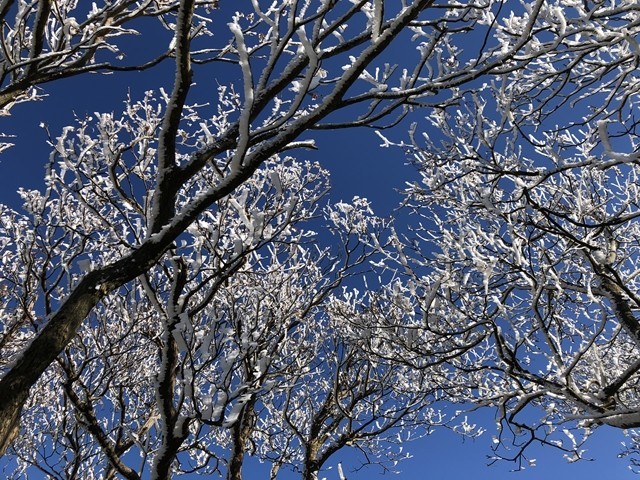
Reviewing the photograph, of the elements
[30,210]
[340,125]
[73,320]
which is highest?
[30,210]

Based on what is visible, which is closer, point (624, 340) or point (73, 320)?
point (73, 320)

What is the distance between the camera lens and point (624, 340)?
22.9 ft

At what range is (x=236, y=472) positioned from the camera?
259 inches

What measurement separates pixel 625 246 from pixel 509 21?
354cm

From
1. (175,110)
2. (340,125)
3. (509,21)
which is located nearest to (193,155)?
(175,110)

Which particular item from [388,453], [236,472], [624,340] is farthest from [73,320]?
[388,453]

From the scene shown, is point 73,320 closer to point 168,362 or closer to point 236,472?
point 168,362

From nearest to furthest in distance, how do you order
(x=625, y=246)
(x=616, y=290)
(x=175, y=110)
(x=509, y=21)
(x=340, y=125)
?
(x=175, y=110) → (x=340, y=125) → (x=509, y=21) → (x=616, y=290) → (x=625, y=246)

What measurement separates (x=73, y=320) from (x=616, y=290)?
4767mm

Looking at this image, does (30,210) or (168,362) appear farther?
(30,210)

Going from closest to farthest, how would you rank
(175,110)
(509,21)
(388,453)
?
1. (175,110)
2. (509,21)
3. (388,453)

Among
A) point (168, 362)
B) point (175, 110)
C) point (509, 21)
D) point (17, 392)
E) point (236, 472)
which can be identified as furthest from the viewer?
point (236, 472)

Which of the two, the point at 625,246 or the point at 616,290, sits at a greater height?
the point at 625,246

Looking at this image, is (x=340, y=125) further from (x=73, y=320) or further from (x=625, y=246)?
(x=625, y=246)
